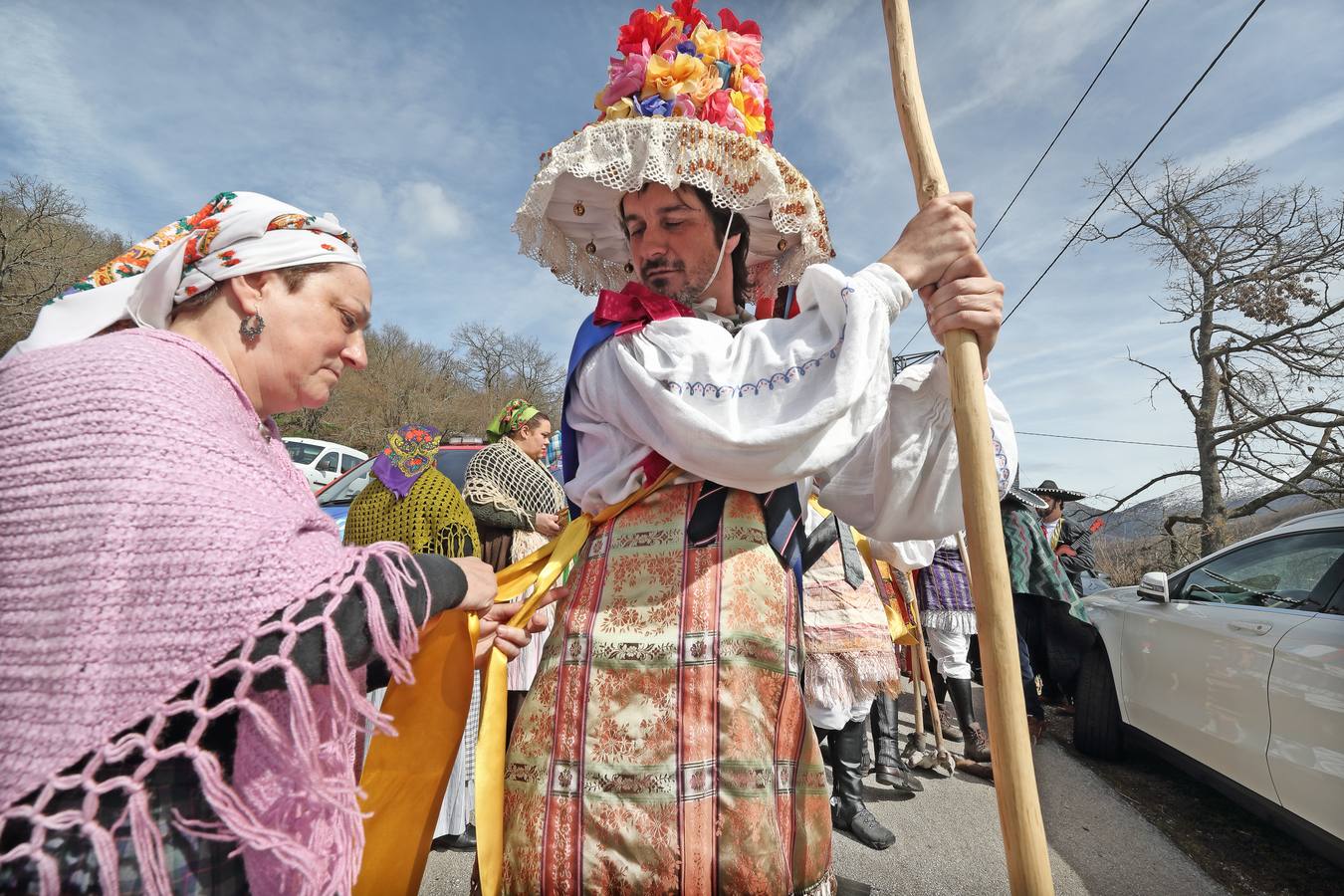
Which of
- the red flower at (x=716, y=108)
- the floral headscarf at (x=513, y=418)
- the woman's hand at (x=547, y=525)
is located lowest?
the woman's hand at (x=547, y=525)

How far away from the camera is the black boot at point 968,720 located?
4.90 metres

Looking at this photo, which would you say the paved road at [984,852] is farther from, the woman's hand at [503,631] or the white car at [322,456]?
the white car at [322,456]

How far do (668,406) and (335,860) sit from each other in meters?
0.92

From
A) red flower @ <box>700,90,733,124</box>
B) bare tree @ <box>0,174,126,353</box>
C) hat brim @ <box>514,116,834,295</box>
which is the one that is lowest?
hat brim @ <box>514,116,834,295</box>

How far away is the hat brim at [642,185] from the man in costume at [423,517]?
1.96 m

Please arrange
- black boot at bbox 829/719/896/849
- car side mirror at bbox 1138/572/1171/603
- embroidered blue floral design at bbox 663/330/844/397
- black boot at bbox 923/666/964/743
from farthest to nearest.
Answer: black boot at bbox 923/666/964/743 < car side mirror at bbox 1138/572/1171/603 < black boot at bbox 829/719/896/849 < embroidered blue floral design at bbox 663/330/844/397

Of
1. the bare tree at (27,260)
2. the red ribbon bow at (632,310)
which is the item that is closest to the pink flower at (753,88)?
the red ribbon bow at (632,310)

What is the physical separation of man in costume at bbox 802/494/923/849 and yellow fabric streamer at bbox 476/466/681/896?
2160 millimetres

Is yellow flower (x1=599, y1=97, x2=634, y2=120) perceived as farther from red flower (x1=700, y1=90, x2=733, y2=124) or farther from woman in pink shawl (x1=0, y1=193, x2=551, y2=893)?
woman in pink shawl (x1=0, y1=193, x2=551, y2=893)

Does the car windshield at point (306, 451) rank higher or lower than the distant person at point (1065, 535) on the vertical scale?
higher

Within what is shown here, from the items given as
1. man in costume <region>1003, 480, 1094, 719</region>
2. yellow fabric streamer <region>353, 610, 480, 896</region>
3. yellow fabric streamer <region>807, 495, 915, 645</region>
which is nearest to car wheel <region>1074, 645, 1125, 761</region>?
man in costume <region>1003, 480, 1094, 719</region>

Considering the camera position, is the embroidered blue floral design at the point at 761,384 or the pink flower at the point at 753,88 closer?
the embroidered blue floral design at the point at 761,384

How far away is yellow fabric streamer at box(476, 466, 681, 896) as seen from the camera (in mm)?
1197

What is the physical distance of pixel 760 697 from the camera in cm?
125
